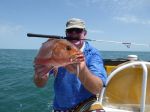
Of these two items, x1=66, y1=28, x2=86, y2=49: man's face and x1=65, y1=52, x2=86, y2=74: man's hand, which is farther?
x1=66, y1=28, x2=86, y2=49: man's face

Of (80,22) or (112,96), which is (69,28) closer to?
(80,22)

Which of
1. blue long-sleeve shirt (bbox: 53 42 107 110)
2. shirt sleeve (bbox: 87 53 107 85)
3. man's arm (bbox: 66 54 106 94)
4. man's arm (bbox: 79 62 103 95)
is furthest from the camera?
blue long-sleeve shirt (bbox: 53 42 107 110)

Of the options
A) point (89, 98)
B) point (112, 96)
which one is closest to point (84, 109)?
point (89, 98)

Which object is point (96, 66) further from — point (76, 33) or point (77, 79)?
point (76, 33)

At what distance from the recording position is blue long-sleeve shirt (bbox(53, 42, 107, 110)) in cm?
427

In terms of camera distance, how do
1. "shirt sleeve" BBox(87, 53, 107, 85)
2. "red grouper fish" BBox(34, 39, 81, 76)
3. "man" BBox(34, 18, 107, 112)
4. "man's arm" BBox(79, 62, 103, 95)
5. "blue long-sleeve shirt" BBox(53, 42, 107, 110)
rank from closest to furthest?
1. "red grouper fish" BBox(34, 39, 81, 76)
2. "man's arm" BBox(79, 62, 103, 95)
3. "man" BBox(34, 18, 107, 112)
4. "shirt sleeve" BBox(87, 53, 107, 85)
5. "blue long-sleeve shirt" BBox(53, 42, 107, 110)

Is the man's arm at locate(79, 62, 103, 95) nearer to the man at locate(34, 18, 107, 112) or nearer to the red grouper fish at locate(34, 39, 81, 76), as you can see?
the man at locate(34, 18, 107, 112)

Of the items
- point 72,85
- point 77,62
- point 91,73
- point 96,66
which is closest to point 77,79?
point 72,85

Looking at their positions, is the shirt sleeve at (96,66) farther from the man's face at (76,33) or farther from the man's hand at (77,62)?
the man's hand at (77,62)

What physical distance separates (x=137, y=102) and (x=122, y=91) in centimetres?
28

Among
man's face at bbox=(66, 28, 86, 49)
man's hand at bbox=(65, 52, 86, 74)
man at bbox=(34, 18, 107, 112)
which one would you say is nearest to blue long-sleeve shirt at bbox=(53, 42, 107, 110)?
man at bbox=(34, 18, 107, 112)

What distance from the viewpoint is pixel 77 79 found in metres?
4.34

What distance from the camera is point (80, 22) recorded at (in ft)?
14.2

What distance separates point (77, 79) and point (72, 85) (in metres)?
0.14
